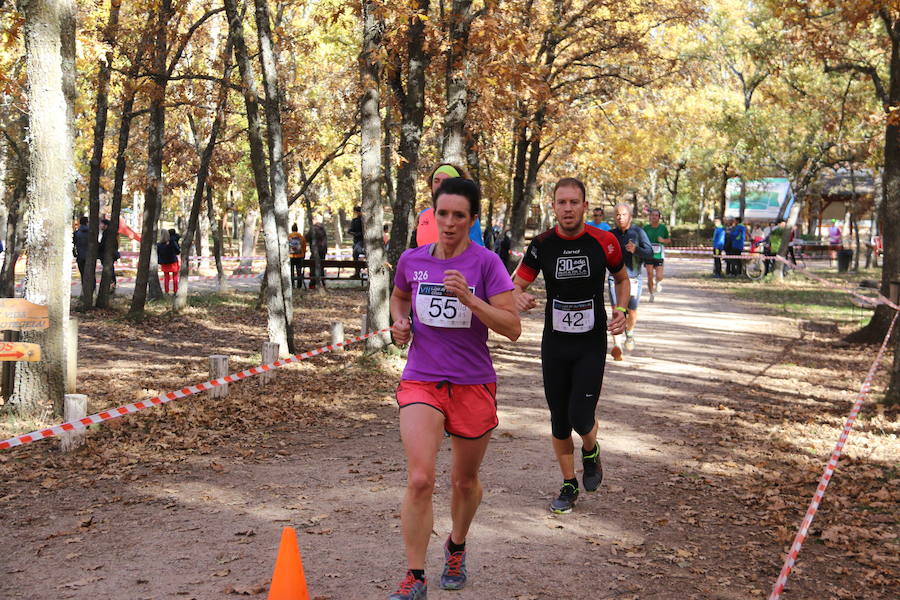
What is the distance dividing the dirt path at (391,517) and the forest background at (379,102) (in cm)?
240

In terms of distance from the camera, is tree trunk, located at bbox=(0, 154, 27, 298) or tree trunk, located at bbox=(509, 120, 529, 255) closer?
tree trunk, located at bbox=(0, 154, 27, 298)

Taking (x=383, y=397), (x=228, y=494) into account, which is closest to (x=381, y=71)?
(x=383, y=397)

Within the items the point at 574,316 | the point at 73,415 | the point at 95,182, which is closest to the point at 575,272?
the point at 574,316

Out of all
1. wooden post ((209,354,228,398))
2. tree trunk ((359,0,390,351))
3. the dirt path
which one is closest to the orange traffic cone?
the dirt path

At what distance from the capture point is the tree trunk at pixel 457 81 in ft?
45.9

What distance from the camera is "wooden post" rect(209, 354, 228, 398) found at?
1083cm

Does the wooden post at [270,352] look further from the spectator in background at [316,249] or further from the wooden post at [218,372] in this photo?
the spectator in background at [316,249]

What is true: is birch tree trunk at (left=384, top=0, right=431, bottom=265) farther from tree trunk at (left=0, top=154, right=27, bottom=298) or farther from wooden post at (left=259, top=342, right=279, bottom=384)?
tree trunk at (left=0, top=154, right=27, bottom=298)

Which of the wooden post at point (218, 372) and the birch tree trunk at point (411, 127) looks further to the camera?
the birch tree trunk at point (411, 127)

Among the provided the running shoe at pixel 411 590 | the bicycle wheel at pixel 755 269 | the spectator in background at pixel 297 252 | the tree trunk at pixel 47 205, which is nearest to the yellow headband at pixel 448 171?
the running shoe at pixel 411 590

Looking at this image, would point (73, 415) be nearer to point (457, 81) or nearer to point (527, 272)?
point (527, 272)

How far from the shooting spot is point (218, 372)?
35.5 feet

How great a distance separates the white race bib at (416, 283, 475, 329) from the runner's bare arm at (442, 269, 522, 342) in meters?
0.10

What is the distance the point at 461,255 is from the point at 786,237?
31.5m
